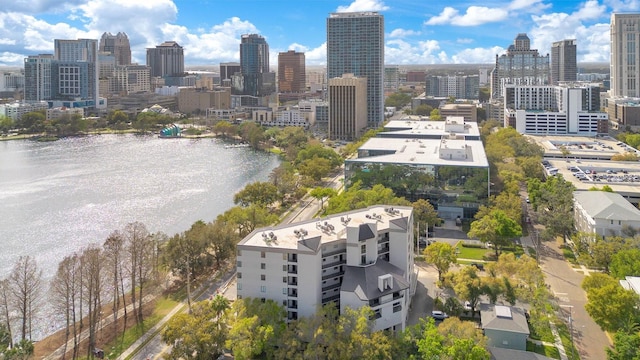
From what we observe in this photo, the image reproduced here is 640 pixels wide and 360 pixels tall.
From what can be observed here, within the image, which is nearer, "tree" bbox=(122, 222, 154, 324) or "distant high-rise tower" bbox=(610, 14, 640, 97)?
"tree" bbox=(122, 222, 154, 324)

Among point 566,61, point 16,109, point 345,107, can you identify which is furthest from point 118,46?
point 566,61

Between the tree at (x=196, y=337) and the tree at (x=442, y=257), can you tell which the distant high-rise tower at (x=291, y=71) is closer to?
the tree at (x=442, y=257)

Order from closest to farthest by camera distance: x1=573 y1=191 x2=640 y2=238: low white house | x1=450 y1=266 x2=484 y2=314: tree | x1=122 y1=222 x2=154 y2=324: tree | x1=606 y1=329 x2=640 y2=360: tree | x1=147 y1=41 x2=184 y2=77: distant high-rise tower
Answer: x1=606 y1=329 x2=640 y2=360: tree < x1=450 y1=266 x2=484 y2=314: tree < x1=122 y1=222 x2=154 y2=324: tree < x1=573 y1=191 x2=640 y2=238: low white house < x1=147 y1=41 x2=184 y2=77: distant high-rise tower

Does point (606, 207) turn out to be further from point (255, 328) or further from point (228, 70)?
point (228, 70)

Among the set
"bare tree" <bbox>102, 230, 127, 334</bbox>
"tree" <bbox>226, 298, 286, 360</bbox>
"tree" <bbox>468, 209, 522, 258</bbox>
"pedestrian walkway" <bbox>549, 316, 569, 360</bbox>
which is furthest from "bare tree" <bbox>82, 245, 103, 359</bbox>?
"tree" <bbox>468, 209, 522, 258</bbox>

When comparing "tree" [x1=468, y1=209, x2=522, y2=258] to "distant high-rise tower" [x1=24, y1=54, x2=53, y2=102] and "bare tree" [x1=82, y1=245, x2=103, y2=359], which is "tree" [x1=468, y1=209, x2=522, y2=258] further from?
"distant high-rise tower" [x1=24, y1=54, x2=53, y2=102]

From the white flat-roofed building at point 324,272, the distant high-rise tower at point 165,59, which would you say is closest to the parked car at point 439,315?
the white flat-roofed building at point 324,272
